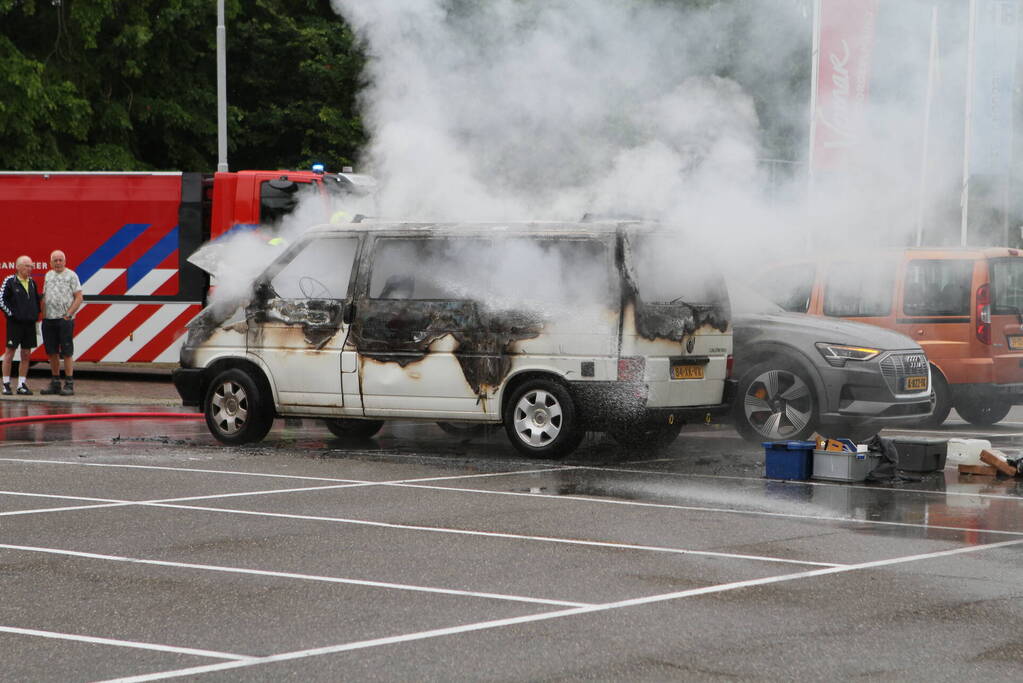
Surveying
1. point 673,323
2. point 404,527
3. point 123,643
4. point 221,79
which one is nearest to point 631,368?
point 673,323

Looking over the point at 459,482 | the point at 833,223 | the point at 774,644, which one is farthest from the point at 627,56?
the point at 774,644

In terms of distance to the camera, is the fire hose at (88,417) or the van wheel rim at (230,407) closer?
the van wheel rim at (230,407)

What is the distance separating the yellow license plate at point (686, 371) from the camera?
472 inches

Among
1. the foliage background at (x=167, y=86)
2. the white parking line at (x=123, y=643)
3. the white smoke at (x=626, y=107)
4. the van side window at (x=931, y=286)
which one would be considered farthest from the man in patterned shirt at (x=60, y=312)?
the white parking line at (x=123, y=643)

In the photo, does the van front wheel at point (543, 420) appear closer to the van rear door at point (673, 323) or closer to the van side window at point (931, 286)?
the van rear door at point (673, 323)

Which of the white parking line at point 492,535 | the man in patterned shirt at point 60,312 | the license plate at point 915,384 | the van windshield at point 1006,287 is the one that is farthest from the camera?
the man in patterned shirt at point 60,312

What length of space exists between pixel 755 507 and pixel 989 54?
7.45 meters

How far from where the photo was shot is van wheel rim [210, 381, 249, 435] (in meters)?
13.2

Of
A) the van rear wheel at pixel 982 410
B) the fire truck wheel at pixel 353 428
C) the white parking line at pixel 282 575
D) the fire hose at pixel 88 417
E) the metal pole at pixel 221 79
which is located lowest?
the white parking line at pixel 282 575

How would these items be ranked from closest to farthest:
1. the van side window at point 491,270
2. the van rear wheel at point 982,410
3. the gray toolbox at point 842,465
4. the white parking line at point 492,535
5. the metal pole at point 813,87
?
1. the white parking line at point 492,535
2. the gray toolbox at point 842,465
3. the van side window at point 491,270
4. the metal pole at point 813,87
5. the van rear wheel at point 982,410

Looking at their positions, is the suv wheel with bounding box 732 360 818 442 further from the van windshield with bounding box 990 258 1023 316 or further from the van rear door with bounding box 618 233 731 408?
the van windshield with bounding box 990 258 1023 316

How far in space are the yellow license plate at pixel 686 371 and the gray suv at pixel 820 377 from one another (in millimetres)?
1569

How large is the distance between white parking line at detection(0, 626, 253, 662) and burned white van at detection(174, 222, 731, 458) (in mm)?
6235

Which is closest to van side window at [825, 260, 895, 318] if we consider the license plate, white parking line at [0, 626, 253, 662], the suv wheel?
the license plate
